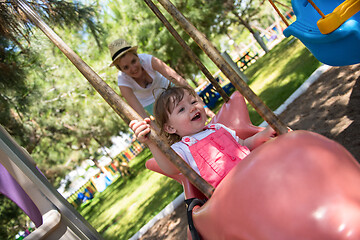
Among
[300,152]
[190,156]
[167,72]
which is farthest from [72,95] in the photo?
[300,152]

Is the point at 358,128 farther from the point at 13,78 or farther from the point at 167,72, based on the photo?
the point at 13,78

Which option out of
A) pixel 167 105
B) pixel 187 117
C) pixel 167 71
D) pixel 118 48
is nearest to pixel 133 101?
pixel 167 71

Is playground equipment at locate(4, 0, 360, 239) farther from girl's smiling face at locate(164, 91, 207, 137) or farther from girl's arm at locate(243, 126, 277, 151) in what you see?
girl's smiling face at locate(164, 91, 207, 137)

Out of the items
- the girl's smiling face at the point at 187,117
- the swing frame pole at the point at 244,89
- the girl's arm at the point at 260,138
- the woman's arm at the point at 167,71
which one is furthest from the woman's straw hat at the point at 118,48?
the swing frame pole at the point at 244,89

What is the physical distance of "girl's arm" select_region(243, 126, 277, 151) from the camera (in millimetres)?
1971

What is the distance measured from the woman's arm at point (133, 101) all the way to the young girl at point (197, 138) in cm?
104

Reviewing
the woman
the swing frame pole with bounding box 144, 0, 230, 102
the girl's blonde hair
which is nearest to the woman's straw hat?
the woman

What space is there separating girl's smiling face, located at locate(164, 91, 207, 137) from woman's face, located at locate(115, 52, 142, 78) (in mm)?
1360

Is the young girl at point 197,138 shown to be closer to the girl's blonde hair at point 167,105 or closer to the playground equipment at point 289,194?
the girl's blonde hair at point 167,105

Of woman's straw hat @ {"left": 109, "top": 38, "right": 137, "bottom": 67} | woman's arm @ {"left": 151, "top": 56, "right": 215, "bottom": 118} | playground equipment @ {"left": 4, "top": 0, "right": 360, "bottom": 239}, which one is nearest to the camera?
playground equipment @ {"left": 4, "top": 0, "right": 360, "bottom": 239}

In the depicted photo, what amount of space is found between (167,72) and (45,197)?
62.8 inches

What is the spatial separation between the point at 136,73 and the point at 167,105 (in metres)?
1.38

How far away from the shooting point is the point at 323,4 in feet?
11.3

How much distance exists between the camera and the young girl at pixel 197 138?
6.38ft
